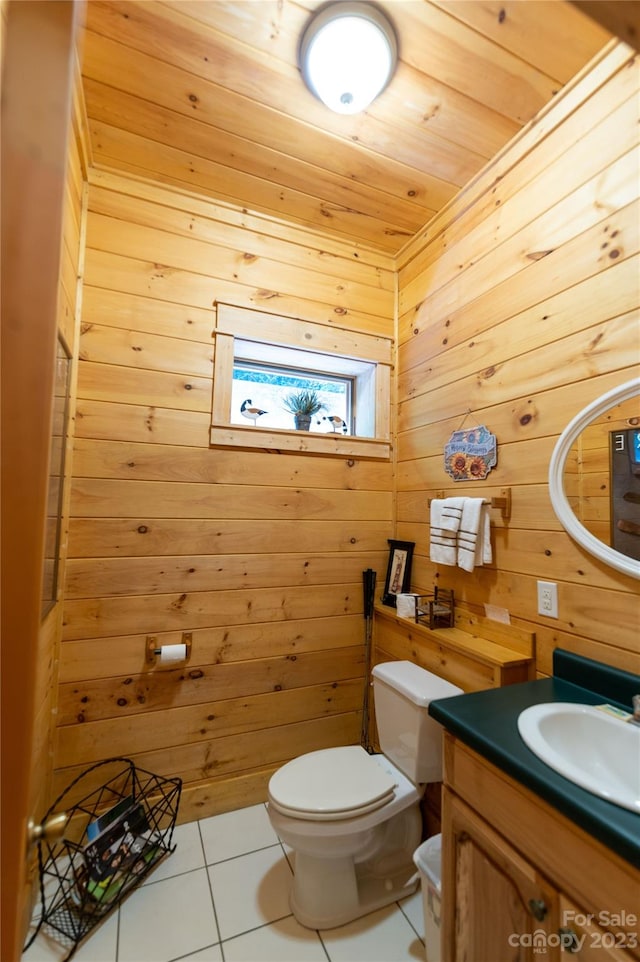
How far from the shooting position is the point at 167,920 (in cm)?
133

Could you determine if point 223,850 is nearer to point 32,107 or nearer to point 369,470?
point 369,470

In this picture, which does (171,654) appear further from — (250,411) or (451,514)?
(451,514)

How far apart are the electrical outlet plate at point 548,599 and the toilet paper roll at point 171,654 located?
143 centimetres

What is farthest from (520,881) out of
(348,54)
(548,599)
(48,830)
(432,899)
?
(348,54)

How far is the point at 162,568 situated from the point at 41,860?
3.50ft

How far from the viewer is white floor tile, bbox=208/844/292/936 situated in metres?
1.34

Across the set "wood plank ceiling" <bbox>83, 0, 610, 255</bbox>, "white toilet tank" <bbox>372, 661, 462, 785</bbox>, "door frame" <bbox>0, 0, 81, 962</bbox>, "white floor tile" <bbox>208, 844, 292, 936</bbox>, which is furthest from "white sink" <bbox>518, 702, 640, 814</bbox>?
"wood plank ceiling" <bbox>83, 0, 610, 255</bbox>

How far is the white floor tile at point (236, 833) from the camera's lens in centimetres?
161

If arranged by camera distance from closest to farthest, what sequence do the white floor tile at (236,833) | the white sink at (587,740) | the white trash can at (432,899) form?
the white sink at (587,740) < the white trash can at (432,899) < the white floor tile at (236,833)

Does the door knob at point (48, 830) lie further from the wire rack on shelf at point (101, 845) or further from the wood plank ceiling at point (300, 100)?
the wood plank ceiling at point (300, 100)

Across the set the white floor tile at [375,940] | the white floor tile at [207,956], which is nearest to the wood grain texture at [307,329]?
the white floor tile at [207,956]

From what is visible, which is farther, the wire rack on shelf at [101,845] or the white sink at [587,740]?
the wire rack on shelf at [101,845]

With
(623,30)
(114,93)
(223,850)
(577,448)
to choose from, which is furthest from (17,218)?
(223,850)

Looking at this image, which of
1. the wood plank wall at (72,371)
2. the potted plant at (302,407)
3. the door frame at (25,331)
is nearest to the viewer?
the door frame at (25,331)
